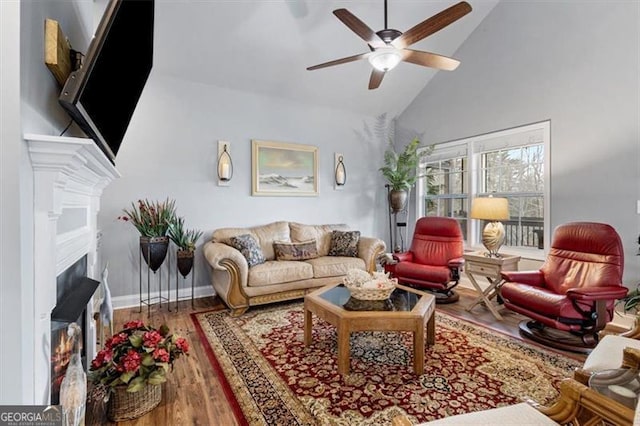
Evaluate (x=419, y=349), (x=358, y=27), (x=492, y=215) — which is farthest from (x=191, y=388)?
(x=492, y=215)

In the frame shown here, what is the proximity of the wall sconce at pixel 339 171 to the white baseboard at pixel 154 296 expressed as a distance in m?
2.55

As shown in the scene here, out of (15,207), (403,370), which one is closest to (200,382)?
(403,370)

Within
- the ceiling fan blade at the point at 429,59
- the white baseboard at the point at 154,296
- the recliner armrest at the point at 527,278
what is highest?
the ceiling fan blade at the point at 429,59

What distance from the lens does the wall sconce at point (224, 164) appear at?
13.7 ft

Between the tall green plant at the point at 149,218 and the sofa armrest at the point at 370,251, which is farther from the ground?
the tall green plant at the point at 149,218

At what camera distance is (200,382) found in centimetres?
208

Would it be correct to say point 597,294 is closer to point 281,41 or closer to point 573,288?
point 573,288

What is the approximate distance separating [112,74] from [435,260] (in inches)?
151

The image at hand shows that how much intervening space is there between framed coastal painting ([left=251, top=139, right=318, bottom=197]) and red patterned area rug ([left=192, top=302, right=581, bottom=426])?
2.15 m

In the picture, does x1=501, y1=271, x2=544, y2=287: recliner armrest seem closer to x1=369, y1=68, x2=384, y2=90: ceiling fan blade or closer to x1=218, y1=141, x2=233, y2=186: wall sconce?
x1=369, y1=68, x2=384, y2=90: ceiling fan blade

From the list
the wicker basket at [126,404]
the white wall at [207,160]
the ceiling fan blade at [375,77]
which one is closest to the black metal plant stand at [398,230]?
the white wall at [207,160]

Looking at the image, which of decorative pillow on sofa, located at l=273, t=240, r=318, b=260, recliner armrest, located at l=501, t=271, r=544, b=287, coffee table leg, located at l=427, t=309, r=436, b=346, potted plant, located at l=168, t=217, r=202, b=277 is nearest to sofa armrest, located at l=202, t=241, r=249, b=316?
potted plant, located at l=168, t=217, r=202, b=277

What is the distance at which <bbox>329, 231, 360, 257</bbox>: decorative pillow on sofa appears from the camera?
170 inches

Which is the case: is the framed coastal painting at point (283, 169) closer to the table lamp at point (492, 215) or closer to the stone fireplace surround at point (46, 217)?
the table lamp at point (492, 215)
